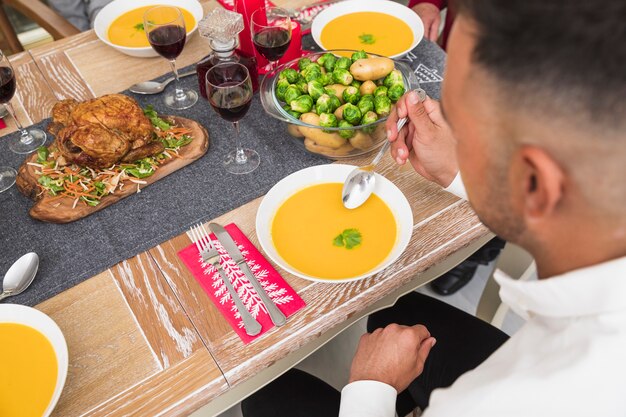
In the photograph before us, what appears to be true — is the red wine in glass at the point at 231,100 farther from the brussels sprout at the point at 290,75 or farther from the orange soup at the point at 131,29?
the orange soup at the point at 131,29

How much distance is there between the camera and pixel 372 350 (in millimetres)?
1176

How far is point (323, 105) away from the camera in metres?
1.34

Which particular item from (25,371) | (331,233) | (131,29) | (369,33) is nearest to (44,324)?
(25,371)

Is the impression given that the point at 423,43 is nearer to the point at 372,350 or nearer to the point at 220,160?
Result: the point at 220,160

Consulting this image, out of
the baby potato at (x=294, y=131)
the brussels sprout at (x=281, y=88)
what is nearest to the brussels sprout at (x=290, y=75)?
the brussels sprout at (x=281, y=88)

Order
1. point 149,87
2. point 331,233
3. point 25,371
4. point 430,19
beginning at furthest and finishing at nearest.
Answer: point 430,19 < point 149,87 < point 331,233 < point 25,371

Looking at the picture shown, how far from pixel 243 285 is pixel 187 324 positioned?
0.44ft

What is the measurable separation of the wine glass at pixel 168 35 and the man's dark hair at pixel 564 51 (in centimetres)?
100

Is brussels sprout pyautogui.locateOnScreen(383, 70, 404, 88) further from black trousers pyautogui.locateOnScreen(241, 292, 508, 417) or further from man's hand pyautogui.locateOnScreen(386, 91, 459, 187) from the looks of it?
black trousers pyautogui.locateOnScreen(241, 292, 508, 417)

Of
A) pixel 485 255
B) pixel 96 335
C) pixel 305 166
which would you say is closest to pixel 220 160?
pixel 305 166

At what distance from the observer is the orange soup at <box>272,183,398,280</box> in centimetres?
116

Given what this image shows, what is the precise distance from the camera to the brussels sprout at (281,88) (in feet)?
4.59

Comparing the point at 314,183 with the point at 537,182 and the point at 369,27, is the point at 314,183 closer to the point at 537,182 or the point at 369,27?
the point at 537,182

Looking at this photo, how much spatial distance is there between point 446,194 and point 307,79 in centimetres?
46
